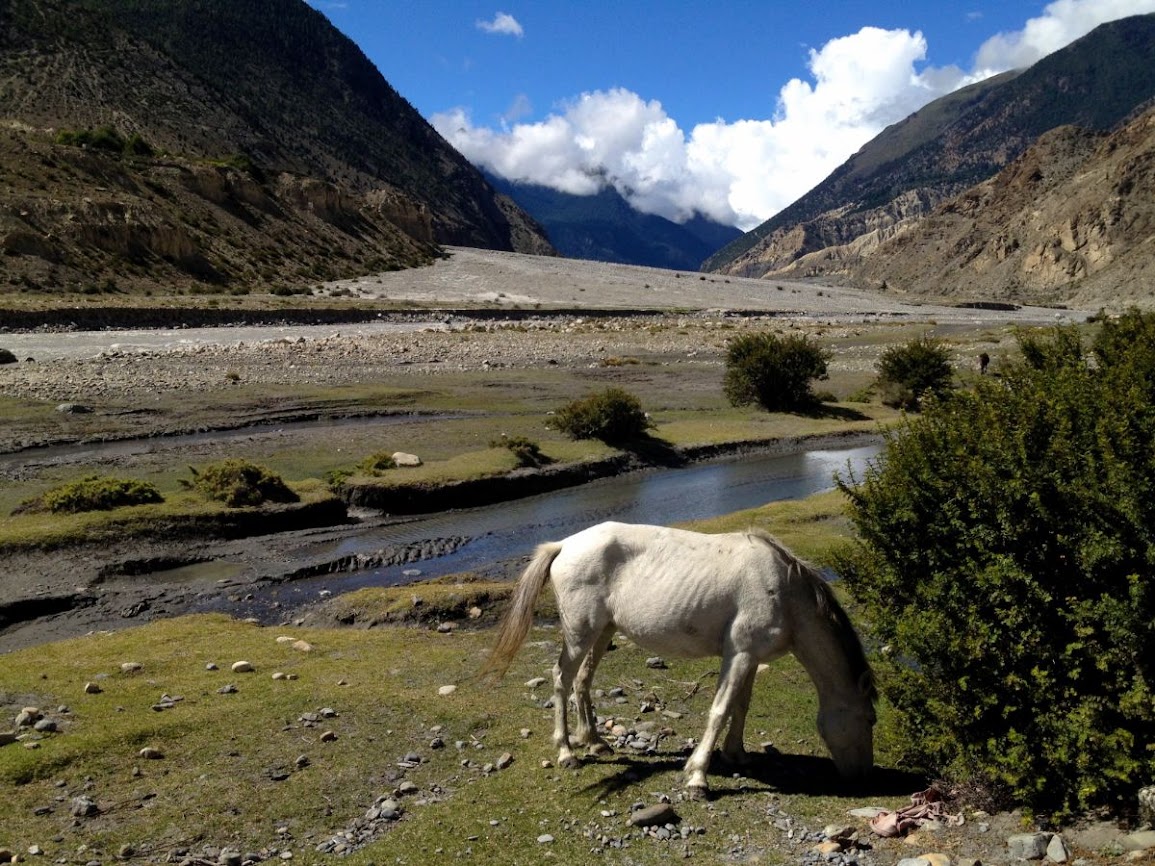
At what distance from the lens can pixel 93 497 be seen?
21.5 m

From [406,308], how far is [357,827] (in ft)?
265

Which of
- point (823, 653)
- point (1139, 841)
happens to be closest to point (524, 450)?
point (823, 653)

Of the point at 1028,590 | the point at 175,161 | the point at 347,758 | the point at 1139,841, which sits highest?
the point at 175,161

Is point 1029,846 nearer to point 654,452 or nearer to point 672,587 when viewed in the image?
point 672,587

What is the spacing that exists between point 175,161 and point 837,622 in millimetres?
111528

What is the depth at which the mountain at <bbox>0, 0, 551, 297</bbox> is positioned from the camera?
7950 centimetres

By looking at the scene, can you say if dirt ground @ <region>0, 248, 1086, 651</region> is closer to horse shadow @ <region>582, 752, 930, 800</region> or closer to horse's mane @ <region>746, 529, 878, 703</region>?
horse shadow @ <region>582, 752, 930, 800</region>

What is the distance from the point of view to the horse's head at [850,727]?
8625 mm

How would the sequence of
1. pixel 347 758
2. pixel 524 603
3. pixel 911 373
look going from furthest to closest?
pixel 911 373
pixel 347 758
pixel 524 603

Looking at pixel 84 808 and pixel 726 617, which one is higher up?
pixel 726 617

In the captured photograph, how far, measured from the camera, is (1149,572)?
7488 millimetres

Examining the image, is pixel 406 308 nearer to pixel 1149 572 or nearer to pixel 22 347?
pixel 22 347

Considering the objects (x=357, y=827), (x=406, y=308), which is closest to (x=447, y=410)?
(x=357, y=827)

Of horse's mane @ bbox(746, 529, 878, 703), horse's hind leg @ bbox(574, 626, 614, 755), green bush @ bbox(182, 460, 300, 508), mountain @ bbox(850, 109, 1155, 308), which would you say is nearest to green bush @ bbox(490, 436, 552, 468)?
green bush @ bbox(182, 460, 300, 508)
